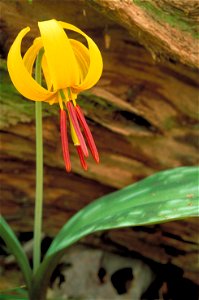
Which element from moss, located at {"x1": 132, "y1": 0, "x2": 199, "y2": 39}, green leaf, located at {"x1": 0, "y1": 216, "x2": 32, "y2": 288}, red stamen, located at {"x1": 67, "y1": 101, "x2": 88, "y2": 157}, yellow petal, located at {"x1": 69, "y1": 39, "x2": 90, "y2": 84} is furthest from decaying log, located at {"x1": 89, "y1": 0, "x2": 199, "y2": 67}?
green leaf, located at {"x1": 0, "y1": 216, "x2": 32, "y2": 288}

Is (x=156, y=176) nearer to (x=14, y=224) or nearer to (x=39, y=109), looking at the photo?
(x=39, y=109)

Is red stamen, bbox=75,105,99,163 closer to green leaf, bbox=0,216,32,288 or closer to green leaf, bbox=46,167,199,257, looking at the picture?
green leaf, bbox=46,167,199,257

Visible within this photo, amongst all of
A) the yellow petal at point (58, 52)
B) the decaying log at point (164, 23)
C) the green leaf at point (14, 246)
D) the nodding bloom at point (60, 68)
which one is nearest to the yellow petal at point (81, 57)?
the nodding bloom at point (60, 68)

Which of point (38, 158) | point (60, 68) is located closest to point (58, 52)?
point (60, 68)

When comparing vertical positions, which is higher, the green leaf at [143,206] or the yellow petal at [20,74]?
the yellow petal at [20,74]

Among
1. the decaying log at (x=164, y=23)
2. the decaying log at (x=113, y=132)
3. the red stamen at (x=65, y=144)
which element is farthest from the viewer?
the decaying log at (x=113, y=132)

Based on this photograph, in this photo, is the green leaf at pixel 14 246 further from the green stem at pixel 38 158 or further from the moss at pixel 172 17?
the moss at pixel 172 17
